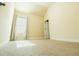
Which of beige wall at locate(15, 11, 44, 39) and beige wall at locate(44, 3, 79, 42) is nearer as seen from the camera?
beige wall at locate(15, 11, 44, 39)

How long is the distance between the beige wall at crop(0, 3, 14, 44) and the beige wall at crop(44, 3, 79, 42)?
1.42 feet

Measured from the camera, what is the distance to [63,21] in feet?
5.09

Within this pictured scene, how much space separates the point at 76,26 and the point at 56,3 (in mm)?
540

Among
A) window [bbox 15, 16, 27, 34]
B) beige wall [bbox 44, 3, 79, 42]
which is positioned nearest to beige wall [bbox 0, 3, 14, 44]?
window [bbox 15, 16, 27, 34]

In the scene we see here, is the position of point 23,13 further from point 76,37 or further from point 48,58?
point 76,37

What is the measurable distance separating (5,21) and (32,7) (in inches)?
14.2

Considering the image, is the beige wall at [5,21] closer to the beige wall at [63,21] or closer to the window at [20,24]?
the window at [20,24]

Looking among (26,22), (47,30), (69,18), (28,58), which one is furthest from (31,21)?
(69,18)

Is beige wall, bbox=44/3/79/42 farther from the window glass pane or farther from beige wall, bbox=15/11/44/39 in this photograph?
the window glass pane

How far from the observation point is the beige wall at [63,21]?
1396 mm

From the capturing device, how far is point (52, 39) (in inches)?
53.1

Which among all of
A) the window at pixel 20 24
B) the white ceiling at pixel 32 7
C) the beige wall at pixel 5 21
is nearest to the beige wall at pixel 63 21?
the white ceiling at pixel 32 7

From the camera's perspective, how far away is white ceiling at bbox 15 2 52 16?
1.26 meters

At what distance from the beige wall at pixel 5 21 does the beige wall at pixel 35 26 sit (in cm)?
9
